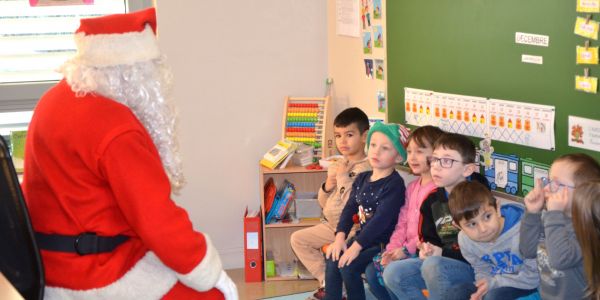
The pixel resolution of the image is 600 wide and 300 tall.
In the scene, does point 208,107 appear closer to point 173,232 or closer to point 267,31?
point 267,31

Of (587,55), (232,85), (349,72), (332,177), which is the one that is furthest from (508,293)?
(232,85)

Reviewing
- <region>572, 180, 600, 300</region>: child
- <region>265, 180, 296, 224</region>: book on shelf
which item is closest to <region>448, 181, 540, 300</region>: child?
<region>572, 180, 600, 300</region>: child

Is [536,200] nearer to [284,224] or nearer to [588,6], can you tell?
[588,6]

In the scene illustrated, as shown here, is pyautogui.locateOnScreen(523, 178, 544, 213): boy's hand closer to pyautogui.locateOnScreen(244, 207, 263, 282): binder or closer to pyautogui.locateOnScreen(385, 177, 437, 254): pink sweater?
pyautogui.locateOnScreen(385, 177, 437, 254): pink sweater

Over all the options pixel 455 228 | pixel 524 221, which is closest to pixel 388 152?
pixel 455 228

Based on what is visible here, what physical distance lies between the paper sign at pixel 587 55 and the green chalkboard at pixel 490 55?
26 mm

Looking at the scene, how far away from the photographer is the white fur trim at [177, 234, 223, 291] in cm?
248

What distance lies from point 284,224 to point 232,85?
991mm

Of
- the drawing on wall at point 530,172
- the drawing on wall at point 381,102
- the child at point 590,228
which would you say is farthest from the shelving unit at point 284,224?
the child at point 590,228

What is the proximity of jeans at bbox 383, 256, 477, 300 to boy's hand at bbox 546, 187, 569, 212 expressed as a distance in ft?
1.99

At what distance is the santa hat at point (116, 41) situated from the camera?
2.53 m

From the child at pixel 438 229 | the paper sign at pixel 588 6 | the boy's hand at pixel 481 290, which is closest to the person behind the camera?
the paper sign at pixel 588 6

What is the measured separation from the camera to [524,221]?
2912 mm

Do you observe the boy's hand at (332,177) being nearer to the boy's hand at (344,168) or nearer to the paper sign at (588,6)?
the boy's hand at (344,168)
